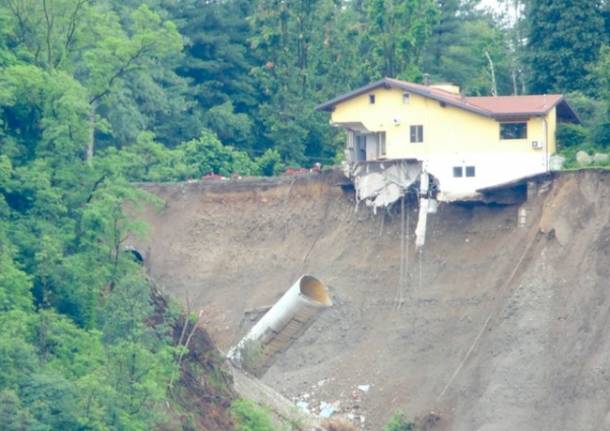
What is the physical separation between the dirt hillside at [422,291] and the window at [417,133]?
6.84 ft

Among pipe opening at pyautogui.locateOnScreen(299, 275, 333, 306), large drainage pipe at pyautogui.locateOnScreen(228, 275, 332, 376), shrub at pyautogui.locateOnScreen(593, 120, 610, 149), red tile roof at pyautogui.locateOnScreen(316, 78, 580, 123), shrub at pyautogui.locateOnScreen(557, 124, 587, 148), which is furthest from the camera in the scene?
shrub at pyautogui.locateOnScreen(557, 124, 587, 148)

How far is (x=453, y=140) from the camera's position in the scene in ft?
237

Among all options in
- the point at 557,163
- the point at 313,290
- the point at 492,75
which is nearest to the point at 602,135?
the point at 557,163

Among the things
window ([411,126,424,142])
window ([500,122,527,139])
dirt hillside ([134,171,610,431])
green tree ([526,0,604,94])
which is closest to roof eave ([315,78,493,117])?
window ([500,122,527,139])

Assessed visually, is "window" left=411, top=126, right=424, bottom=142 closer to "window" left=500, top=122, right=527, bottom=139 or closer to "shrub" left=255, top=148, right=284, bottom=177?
"window" left=500, top=122, right=527, bottom=139

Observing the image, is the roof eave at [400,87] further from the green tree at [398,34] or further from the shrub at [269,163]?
the green tree at [398,34]

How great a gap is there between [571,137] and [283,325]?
55.9 feet

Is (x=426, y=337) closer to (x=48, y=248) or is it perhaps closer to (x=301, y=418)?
(x=301, y=418)

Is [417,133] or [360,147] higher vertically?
[417,133]

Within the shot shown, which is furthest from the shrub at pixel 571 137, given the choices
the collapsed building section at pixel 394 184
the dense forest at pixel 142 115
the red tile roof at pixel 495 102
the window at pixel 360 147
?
the window at pixel 360 147

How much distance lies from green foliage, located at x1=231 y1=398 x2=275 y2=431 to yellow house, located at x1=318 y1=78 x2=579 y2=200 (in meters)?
17.4

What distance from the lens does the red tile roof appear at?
234 ft

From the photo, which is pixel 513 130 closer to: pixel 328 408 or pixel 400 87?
pixel 400 87

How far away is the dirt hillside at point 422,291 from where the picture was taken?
6656cm
